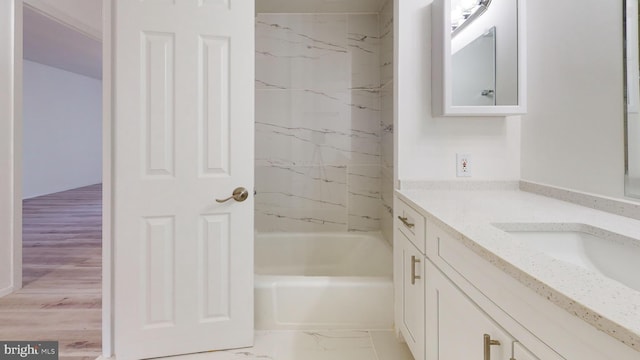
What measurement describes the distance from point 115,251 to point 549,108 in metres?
2.26

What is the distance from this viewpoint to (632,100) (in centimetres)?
127

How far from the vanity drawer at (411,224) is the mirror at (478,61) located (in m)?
0.54

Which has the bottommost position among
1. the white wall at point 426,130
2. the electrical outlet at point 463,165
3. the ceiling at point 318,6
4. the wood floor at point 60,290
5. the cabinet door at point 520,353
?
the wood floor at point 60,290

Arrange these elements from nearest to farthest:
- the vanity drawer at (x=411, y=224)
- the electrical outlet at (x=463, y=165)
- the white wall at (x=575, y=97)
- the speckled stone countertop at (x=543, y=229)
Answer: the speckled stone countertop at (x=543, y=229) < the white wall at (x=575, y=97) < the vanity drawer at (x=411, y=224) < the electrical outlet at (x=463, y=165)

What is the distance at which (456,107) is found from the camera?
6.11ft

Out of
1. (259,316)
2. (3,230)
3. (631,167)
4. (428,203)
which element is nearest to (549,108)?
(631,167)

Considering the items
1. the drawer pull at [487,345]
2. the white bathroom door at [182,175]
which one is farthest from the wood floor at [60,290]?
the drawer pull at [487,345]

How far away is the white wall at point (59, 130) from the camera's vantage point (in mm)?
7066

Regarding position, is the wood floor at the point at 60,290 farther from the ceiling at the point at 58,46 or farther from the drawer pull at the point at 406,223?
the ceiling at the point at 58,46

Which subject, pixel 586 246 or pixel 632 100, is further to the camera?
pixel 632 100

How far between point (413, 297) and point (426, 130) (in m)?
0.88

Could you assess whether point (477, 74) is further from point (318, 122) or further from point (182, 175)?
point (182, 175)

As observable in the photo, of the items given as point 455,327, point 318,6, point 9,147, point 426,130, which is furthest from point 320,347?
point 9,147

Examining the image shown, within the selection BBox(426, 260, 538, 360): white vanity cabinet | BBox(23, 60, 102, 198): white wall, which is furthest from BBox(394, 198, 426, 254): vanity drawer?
BBox(23, 60, 102, 198): white wall
